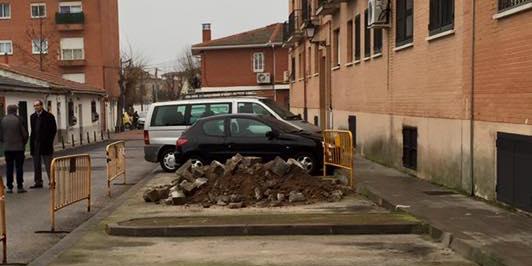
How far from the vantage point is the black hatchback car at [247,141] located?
14.6 metres

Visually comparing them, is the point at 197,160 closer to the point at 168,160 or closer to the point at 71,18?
the point at 168,160

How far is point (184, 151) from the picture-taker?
14.9 m

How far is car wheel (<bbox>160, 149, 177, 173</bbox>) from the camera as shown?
1686cm

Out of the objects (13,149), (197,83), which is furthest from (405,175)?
(197,83)

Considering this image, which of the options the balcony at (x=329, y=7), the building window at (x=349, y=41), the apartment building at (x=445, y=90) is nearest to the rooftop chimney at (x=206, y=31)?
the balcony at (x=329, y=7)

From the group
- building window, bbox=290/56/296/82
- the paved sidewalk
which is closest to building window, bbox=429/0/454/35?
the paved sidewalk

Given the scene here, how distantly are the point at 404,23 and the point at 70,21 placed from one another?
49700 millimetres

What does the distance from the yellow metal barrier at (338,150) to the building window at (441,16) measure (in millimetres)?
2575

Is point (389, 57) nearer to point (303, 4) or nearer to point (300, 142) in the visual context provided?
point (300, 142)

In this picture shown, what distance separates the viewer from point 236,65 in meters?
51.3

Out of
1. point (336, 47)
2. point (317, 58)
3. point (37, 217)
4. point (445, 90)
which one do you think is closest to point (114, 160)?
point (37, 217)

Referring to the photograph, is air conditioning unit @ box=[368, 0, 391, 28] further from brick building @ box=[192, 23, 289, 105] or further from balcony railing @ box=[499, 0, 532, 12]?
brick building @ box=[192, 23, 289, 105]

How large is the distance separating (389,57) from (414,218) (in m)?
7.53

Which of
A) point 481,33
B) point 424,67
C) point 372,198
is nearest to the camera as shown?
point 481,33
